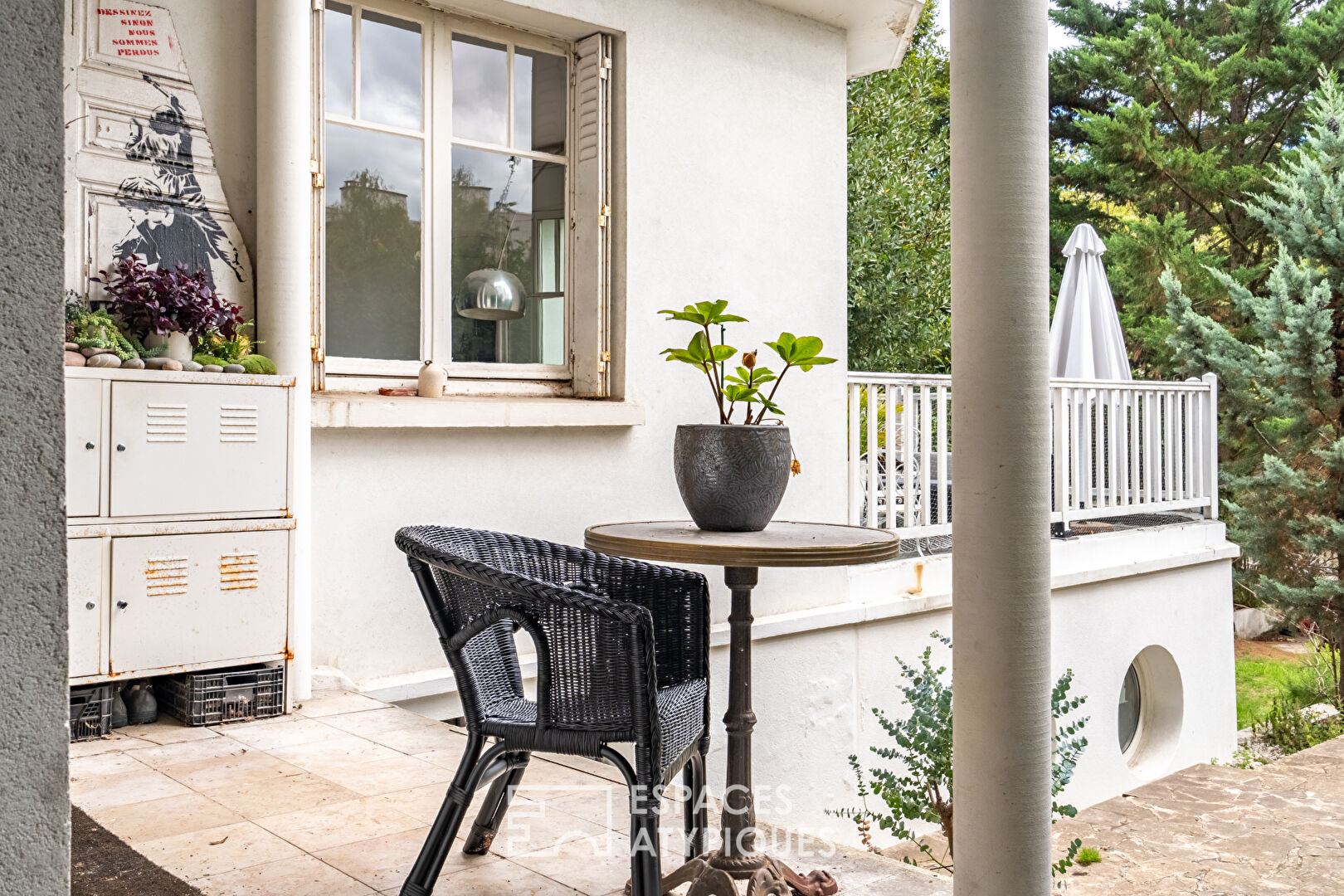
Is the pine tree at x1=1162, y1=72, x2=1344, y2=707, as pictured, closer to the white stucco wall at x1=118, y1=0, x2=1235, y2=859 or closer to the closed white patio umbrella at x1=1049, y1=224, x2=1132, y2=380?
the closed white patio umbrella at x1=1049, y1=224, x2=1132, y2=380

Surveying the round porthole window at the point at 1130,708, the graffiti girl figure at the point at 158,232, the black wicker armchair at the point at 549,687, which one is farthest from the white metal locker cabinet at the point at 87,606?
the round porthole window at the point at 1130,708

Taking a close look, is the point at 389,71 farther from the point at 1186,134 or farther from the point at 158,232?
the point at 1186,134

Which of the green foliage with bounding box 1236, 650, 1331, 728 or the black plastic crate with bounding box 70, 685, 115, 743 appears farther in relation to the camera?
the green foliage with bounding box 1236, 650, 1331, 728

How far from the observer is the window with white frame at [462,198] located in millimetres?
4312

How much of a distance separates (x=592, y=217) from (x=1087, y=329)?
535 centimetres

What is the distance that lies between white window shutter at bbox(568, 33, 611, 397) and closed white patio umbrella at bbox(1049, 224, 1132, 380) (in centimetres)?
494

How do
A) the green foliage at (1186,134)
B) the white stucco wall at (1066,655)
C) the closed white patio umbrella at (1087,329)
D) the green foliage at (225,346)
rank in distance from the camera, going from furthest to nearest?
1. the green foliage at (1186,134)
2. the closed white patio umbrella at (1087,329)
3. the white stucco wall at (1066,655)
4. the green foliage at (225,346)

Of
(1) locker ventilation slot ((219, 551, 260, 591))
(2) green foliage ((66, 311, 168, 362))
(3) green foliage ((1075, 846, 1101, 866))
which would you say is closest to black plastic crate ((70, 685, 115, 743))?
(1) locker ventilation slot ((219, 551, 260, 591))

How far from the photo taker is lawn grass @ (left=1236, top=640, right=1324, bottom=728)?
32.6 ft

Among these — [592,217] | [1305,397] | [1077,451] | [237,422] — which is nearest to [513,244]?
[592,217]

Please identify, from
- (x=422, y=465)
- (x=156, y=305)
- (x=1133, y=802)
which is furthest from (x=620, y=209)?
(x=1133, y=802)

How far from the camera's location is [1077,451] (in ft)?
22.9

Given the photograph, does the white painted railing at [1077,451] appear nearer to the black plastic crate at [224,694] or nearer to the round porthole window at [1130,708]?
the round porthole window at [1130,708]

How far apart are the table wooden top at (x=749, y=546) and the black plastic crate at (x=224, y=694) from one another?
1609 millimetres
